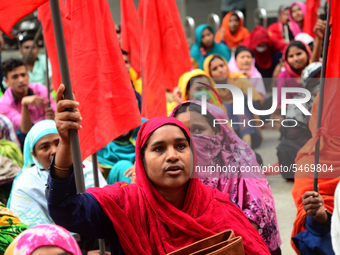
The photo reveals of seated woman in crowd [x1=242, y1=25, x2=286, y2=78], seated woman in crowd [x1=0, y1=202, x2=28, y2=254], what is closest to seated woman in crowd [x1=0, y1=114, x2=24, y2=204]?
seated woman in crowd [x1=0, y1=202, x2=28, y2=254]

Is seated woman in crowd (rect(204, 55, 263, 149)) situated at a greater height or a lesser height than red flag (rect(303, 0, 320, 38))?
lesser

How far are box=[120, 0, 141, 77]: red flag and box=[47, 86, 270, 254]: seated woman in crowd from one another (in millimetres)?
1889

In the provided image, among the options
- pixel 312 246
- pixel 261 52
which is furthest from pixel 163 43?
pixel 261 52

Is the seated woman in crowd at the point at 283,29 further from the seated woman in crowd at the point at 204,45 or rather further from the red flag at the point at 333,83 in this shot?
the red flag at the point at 333,83

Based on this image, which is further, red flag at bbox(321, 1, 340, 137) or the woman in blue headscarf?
the woman in blue headscarf

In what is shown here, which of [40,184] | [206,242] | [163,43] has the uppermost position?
[163,43]

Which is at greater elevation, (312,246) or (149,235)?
(149,235)

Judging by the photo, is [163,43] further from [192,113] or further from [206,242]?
[206,242]

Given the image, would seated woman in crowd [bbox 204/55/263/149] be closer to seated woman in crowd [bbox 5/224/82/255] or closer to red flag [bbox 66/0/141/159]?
red flag [bbox 66/0/141/159]

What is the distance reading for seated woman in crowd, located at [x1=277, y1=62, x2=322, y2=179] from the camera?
2469 mm

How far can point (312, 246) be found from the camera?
234 cm

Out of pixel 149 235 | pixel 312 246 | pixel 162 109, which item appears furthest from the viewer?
pixel 162 109

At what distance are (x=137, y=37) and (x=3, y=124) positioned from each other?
152 cm

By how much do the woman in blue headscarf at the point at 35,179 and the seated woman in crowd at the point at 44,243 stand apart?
129 centimetres
